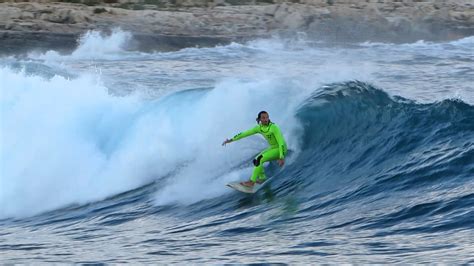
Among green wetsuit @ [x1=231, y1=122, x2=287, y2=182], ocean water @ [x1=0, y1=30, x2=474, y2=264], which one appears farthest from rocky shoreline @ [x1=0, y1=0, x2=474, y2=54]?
green wetsuit @ [x1=231, y1=122, x2=287, y2=182]

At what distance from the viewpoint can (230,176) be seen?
17.3 m

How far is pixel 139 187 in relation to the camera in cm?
1792

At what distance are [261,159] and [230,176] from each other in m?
1.35

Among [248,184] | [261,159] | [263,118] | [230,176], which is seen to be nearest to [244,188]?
[248,184]

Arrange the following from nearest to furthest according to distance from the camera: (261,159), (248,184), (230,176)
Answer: (261,159), (248,184), (230,176)

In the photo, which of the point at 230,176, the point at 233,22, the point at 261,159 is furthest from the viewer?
the point at 233,22

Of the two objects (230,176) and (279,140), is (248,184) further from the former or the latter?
(230,176)

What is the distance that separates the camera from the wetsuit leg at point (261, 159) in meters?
16.0

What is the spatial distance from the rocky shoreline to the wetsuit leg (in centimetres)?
2270

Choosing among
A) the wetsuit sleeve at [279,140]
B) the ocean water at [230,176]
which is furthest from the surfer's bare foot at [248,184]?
the wetsuit sleeve at [279,140]

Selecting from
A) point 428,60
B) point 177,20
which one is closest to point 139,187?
point 428,60

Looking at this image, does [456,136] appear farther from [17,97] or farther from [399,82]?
[399,82]

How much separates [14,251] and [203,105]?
6.90 m

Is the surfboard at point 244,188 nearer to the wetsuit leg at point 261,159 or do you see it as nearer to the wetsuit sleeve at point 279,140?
the wetsuit leg at point 261,159
